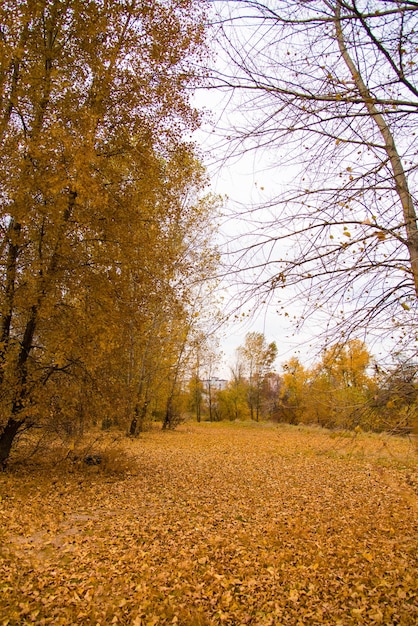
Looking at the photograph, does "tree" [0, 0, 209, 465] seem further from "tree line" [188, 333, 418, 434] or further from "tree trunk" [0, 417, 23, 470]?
"tree line" [188, 333, 418, 434]

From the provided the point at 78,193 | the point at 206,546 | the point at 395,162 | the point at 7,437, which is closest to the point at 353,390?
the point at 395,162

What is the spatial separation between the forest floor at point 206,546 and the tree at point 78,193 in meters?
1.78

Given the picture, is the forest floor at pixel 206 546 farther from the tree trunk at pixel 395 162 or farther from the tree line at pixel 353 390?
the tree trunk at pixel 395 162

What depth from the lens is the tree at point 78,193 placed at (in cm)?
631

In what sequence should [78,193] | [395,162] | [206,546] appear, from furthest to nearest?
1. [78,193]
2. [206,546]
3. [395,162]

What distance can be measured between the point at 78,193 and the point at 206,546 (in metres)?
5.32

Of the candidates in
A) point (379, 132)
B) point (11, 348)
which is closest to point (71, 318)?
point (11, 348)

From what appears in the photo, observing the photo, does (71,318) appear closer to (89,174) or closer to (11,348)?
(11,348)

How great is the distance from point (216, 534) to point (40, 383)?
12.5 ft

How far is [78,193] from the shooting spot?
21.2 ft

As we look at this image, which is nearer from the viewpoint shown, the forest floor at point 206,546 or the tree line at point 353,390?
the tree line at point 353,390

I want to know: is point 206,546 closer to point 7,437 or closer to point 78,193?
point 7,437

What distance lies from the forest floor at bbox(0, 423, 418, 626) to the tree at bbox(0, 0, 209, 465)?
178cm

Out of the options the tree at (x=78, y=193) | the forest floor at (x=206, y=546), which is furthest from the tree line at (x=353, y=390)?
the tree at (x=78, y=193)
